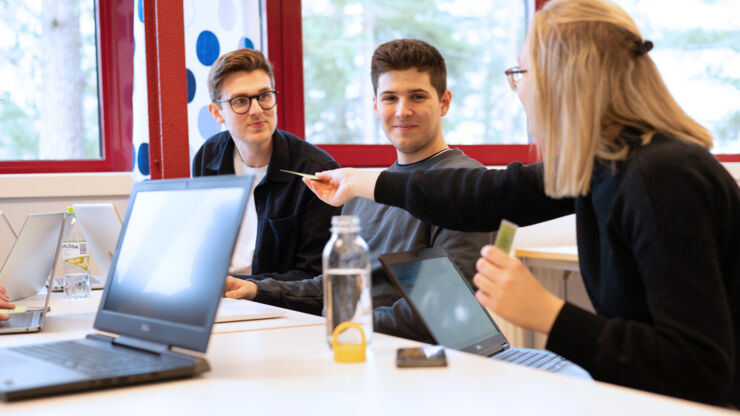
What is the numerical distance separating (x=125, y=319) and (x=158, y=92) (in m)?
0.92

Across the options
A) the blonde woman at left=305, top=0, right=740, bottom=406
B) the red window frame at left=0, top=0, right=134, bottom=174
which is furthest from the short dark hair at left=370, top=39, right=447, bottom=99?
the red window frame at left=0, top=0, right=134, bottom=174

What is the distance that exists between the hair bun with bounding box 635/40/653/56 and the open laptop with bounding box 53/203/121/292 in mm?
1364

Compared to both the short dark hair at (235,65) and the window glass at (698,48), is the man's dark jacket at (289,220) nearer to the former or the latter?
the short dark hair at (235,65)

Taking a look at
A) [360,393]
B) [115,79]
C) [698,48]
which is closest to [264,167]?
[115,79]

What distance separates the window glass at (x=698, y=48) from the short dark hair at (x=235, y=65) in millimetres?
2175

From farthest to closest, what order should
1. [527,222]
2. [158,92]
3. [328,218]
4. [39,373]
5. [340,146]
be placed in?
[340,146], [328,218], [158,92], [527,222], [39,373]

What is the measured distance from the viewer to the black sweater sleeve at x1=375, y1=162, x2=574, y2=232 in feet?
4.22

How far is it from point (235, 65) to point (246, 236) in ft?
1.89

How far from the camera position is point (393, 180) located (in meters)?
1.38

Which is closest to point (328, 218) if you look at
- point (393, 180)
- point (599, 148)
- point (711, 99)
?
point (393, 180)

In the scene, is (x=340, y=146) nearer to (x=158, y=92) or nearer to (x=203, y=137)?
(x=203, y=137)

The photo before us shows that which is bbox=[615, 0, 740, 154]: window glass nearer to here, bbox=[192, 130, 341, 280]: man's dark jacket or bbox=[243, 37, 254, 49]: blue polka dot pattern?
bbox=[243, 37, 254, 49]: blue polka dot pattern

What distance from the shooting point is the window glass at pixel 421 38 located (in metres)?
3.15

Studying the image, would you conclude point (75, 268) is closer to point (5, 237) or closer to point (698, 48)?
point (5, 237)
